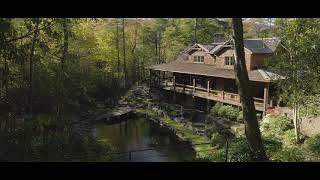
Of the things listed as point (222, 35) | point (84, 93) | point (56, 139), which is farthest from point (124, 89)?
point (56, 139)

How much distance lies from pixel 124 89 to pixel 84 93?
11691 millimetres

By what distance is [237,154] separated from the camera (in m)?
16.1

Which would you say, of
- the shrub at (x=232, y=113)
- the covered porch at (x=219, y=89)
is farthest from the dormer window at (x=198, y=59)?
the shrub at (x=232, y=113)

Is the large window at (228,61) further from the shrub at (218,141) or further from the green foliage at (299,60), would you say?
the green foliage at (299,60)

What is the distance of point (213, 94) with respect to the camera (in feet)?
123

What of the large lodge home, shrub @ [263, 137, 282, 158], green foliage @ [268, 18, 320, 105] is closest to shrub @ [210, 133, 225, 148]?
shrub @ [263, 137, 282, 158]

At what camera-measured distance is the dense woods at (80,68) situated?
57.6 ft

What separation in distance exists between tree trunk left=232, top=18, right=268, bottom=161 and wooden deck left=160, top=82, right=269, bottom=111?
19281 mm

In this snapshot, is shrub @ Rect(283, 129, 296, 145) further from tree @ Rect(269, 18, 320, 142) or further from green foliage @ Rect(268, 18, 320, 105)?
green foliage @ Rect(268, 18, 320, 105)

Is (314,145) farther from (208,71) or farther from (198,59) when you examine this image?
(198,59)

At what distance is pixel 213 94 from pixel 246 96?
2635 cm

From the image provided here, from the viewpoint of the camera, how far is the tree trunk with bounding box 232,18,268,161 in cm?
1112

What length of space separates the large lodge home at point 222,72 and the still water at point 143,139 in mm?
6906

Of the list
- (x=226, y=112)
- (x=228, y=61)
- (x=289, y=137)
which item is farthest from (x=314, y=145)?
(x=228, y=61)
